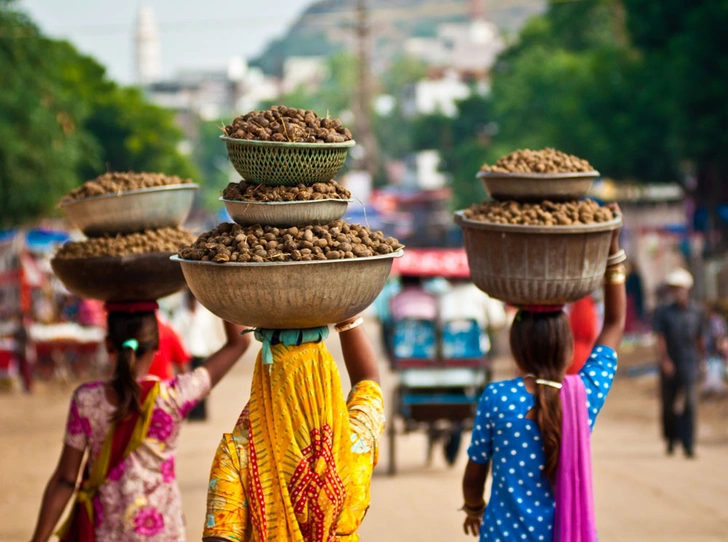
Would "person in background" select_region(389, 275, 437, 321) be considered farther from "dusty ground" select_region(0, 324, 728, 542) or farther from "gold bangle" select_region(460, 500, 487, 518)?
"gold bangle" select_region(460, 500, 487, 518)

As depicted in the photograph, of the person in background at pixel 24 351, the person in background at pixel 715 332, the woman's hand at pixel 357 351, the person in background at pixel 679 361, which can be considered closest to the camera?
the woman's hand at pixel 357 351

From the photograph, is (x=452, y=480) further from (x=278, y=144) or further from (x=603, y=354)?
(x=278, y=144)

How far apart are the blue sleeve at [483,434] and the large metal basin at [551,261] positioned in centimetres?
43

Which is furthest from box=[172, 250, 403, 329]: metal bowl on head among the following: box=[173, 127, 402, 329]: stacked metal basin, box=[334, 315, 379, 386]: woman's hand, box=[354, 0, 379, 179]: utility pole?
box=[354, 0, 379, 179]: utility pole

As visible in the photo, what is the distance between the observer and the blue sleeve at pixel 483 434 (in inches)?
145

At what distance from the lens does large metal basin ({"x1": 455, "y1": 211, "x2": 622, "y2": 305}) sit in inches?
151

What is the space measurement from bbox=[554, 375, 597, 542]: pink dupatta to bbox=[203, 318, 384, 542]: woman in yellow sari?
807 millimetres

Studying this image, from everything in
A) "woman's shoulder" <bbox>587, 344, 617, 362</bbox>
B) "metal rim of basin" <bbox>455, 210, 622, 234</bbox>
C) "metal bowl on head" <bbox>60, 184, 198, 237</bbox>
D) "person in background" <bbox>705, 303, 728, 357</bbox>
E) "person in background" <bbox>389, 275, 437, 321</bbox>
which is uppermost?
"metal bowl on head" <bbox>60, 184, 198, 237</bbox>

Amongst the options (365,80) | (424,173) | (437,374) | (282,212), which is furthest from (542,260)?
(424,173)

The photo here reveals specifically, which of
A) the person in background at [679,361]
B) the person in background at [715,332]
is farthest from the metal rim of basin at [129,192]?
the person in background at [715,332]

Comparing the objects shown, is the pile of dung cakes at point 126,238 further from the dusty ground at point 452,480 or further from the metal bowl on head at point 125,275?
the dusty ground at point 452,480

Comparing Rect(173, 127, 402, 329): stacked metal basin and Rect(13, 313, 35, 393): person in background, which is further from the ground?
Rect(173, 127, 402, 329): stacked metal basin

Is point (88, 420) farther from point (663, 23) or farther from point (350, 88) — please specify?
point (350, 88)

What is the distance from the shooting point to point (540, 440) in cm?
361
